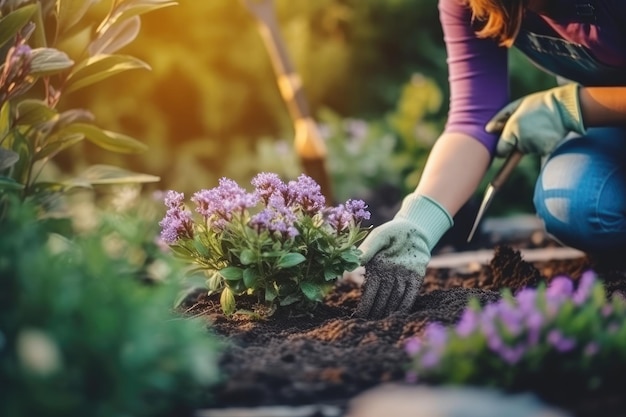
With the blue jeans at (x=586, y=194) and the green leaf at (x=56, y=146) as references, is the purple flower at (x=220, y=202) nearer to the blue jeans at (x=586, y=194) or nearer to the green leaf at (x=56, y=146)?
the green leaf at (x=56, y=146)

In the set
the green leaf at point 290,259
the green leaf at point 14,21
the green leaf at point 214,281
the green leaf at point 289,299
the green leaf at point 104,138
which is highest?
the green leaf at point 14,21

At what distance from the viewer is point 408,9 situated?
214 inches

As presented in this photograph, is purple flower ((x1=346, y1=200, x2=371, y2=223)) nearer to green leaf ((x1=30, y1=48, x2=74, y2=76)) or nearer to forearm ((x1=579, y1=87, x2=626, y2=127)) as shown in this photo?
green leaf ((x1=30, y1=48, x2=74, y2=76))

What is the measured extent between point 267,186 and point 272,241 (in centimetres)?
17

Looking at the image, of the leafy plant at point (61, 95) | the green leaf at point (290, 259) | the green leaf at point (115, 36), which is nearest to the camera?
the green leaf at point (290, 259)

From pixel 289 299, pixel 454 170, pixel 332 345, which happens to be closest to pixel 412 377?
pixel 332 345

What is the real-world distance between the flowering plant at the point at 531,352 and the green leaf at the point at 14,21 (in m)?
1.21

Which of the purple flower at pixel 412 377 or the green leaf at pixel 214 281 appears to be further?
the green leaf at pixel 214 281

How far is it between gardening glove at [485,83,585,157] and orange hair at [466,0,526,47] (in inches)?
8.3

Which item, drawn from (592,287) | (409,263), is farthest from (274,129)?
(592,287)

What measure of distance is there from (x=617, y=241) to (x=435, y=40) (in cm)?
297

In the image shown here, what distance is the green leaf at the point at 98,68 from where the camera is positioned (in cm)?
229

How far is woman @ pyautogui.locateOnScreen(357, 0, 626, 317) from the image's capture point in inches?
92.0

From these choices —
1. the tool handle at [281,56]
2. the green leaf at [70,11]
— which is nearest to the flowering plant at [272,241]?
the green leaf at [70,11]
